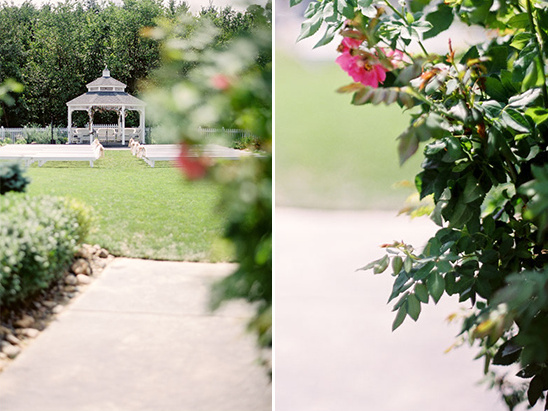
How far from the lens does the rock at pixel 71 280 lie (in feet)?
6.87

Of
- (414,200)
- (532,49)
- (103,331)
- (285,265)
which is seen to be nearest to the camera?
(532,49)

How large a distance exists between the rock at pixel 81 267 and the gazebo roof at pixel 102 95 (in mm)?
557

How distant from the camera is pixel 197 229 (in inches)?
85.2

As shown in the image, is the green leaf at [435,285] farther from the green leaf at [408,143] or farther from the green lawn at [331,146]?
the green lawn at [331,146]

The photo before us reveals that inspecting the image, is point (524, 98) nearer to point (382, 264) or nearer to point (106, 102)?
point (382, 264)

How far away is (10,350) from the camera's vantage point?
2.03 meters

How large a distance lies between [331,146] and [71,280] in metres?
1.83

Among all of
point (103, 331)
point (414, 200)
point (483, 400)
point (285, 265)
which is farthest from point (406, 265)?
point (285, 265)

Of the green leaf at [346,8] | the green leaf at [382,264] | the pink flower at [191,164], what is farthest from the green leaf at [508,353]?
the pink flower at [191,164]

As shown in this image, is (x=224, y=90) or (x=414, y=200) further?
(x=224, y=90)

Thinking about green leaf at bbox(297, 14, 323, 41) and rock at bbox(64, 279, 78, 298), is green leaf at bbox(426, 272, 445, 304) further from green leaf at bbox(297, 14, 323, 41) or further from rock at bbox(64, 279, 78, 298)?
rock at bbox(64, 279, 78, 298)

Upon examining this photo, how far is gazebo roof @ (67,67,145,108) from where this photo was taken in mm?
2156

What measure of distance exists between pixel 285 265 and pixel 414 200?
92.2 inches

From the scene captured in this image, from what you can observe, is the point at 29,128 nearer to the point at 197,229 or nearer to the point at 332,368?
the point at 197,229
